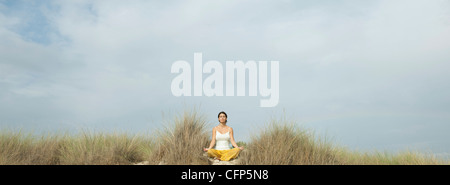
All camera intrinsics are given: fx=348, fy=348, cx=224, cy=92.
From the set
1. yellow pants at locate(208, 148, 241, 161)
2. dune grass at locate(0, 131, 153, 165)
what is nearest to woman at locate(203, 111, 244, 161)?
yellow pants at locate(208, 148, 241, 161)

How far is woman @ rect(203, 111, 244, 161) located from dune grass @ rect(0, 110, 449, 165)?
0.93 ft

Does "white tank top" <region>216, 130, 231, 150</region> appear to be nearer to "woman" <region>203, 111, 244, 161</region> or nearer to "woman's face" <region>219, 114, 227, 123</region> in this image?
"woman" <region>203, 111, 244, 161</region>

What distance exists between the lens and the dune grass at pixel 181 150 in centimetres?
927

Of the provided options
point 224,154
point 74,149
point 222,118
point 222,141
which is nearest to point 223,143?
point 222,141

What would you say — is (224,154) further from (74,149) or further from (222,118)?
(74,149)

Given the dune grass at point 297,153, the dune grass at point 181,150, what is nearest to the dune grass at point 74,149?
the dune grass at point 181,150

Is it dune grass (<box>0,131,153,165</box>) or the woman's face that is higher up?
the woman's face

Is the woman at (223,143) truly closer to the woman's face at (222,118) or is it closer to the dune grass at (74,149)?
the woman's face at (222,118)

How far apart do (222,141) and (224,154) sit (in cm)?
37

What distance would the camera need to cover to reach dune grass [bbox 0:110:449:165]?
30.4 feet
